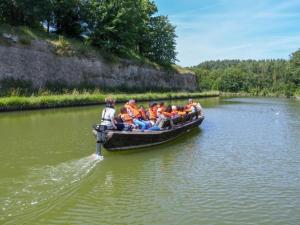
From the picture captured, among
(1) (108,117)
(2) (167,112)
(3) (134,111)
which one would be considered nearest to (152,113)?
(2) (167,112)

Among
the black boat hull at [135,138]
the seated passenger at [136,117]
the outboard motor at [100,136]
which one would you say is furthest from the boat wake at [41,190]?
the seated passenger at [136,117]

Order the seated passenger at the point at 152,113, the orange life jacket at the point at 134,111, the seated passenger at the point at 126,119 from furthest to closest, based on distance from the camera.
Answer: the seated passenger at the point at 152,113 < the orange life jacket at the point at 134,111 < the seated passenger at the point at 126,119

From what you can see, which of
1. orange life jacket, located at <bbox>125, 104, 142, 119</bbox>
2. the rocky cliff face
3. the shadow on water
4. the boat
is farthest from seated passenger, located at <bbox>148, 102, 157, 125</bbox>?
the rocky cliff face

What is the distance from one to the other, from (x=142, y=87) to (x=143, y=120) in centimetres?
3861

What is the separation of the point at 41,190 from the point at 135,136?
5.71 meters

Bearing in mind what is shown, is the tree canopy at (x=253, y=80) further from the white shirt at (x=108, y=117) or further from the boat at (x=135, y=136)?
the white shirt at (x=108, y=117)

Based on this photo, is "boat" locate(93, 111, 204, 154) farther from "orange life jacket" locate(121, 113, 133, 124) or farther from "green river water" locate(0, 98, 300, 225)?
"orange life jacket" locate(121, 113, 133, 124)

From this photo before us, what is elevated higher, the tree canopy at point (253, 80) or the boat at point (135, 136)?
the tree canopy at point (253, 80)

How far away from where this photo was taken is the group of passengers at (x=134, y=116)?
14086 mm

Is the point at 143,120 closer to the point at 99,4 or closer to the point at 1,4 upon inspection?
the point at 1,4

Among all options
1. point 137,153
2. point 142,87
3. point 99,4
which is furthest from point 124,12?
point 137,153

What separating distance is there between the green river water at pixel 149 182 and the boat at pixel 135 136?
1.05 feet

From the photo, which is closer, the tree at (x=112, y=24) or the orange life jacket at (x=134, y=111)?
the orange life jacket at (x=134, y=111)

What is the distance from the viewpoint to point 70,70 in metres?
41.8
